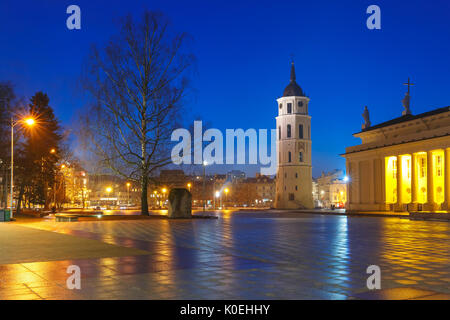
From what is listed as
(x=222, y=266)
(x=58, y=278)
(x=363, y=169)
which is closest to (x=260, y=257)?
(x=222, y=266)

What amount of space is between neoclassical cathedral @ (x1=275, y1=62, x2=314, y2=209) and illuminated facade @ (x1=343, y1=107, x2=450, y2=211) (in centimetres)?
2954

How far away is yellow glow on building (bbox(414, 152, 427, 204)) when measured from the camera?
188 ft

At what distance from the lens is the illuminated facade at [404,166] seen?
51.8m

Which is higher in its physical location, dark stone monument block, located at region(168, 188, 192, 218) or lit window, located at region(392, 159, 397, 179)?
lit window, located at region(392, 159, 397, 179)

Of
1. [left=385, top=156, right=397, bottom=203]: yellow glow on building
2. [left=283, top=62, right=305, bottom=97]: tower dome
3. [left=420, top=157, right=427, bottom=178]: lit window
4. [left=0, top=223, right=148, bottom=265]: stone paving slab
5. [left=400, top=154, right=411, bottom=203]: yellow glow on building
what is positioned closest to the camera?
[left=0, top=223, right=148, bottom=265]: stone paving slab

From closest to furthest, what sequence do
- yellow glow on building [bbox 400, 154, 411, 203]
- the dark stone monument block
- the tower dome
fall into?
the dark stone monument block, yellow glow on building [bbox 400, 154, 411, 203], the tower dome

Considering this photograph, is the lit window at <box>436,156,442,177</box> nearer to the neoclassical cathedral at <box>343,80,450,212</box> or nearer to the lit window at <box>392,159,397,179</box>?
the neoclassical cathedral at <box>343,80,450,212</box>

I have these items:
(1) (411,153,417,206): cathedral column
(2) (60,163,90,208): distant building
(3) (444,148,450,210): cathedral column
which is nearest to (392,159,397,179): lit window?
(1) (411,153,417,206): cathedral column

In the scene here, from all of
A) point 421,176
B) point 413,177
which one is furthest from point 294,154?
point 413,177

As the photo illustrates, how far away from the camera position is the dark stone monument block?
3509 centimetres

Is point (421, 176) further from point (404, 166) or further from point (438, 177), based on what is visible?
point (438, 177)

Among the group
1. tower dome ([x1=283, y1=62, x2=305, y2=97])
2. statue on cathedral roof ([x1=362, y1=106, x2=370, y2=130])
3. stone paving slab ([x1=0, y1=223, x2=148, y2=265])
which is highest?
tower dome ([x1=283, y1=62, x2=305, y2=97])

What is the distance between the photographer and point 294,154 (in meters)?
103

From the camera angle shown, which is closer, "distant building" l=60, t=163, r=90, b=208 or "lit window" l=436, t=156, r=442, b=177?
"lit window" l=436, t=156, r=442, b=177
